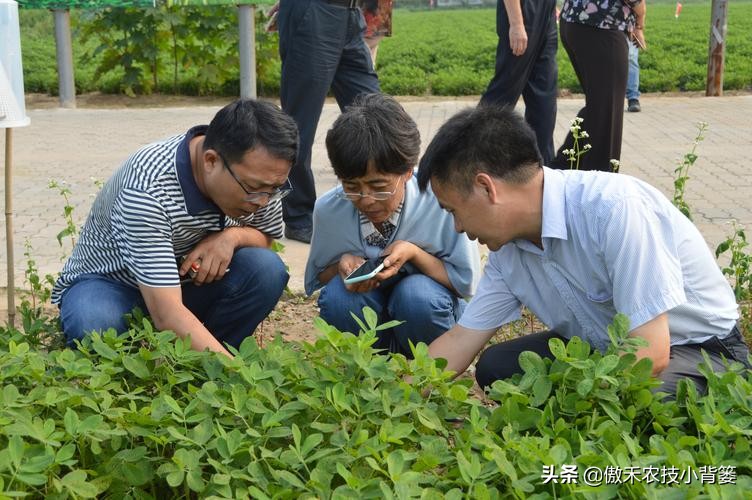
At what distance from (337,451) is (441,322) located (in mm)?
1380

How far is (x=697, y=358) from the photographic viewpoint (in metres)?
2.85

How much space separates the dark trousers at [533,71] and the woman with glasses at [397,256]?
2436mm

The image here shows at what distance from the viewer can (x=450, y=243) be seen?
3.54 metres

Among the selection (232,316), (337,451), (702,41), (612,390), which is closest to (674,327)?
(612,390)

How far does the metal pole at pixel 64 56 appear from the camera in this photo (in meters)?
10.6

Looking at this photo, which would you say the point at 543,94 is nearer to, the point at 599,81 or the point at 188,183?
the point at 599,81

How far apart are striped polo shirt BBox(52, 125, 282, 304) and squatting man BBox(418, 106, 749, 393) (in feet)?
2.68

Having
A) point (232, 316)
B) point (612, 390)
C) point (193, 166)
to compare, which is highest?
point (193, 166)

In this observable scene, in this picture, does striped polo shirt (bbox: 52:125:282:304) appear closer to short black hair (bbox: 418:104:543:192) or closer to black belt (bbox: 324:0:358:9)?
short black hair (bbox: 418:104:543:192)

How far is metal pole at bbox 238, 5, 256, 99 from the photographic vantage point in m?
8.93

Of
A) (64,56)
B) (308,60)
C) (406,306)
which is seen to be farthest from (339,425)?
(64,56)

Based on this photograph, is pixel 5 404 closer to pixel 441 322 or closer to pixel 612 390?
pixel 612 390

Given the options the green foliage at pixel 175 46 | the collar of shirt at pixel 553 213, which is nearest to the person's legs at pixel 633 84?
the green foliage at pixel 175 46

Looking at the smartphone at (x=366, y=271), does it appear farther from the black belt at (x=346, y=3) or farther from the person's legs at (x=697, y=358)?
the black belt at (x=346, y=3)
